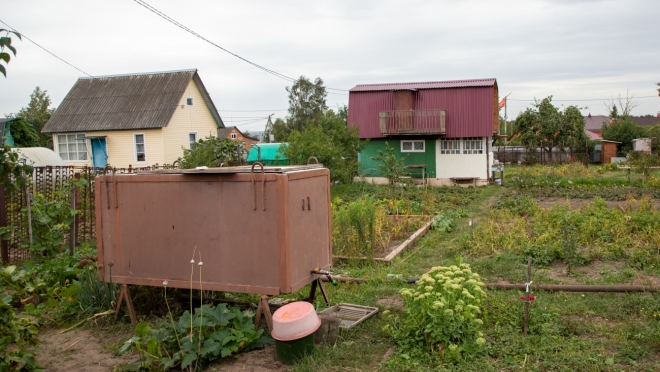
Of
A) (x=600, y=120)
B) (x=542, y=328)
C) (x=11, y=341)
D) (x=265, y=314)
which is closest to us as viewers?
(x=11, y=341)

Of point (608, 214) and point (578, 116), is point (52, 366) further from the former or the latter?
point (578, 116)

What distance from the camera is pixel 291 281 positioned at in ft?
17.6

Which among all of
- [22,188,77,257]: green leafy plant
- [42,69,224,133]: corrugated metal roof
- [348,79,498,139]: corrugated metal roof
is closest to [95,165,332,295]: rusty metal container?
[22,188,77,257]: green leafy plant

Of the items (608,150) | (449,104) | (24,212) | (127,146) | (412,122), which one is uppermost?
(449,104)

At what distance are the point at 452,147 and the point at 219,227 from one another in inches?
845

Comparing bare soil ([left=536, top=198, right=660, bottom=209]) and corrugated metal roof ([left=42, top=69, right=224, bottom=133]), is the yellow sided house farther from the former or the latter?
bare soil ([left=536, top=198, right=660, bottom=209])

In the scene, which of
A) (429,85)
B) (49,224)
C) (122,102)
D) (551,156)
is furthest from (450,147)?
(49,224)

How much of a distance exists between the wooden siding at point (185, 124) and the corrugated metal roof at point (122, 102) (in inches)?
20.6

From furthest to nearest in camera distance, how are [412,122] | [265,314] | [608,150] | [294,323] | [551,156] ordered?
[608,150] < [551,156] < [412,122] < [265,314] < [294,323]

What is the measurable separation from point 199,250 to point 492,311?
3.20 metres

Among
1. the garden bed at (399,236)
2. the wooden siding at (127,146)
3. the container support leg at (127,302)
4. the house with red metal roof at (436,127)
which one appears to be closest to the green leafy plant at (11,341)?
the container support leg at (127,302)

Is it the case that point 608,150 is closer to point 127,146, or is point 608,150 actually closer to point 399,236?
point 127,146

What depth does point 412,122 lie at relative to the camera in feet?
83.8

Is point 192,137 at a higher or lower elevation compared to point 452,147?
higher
